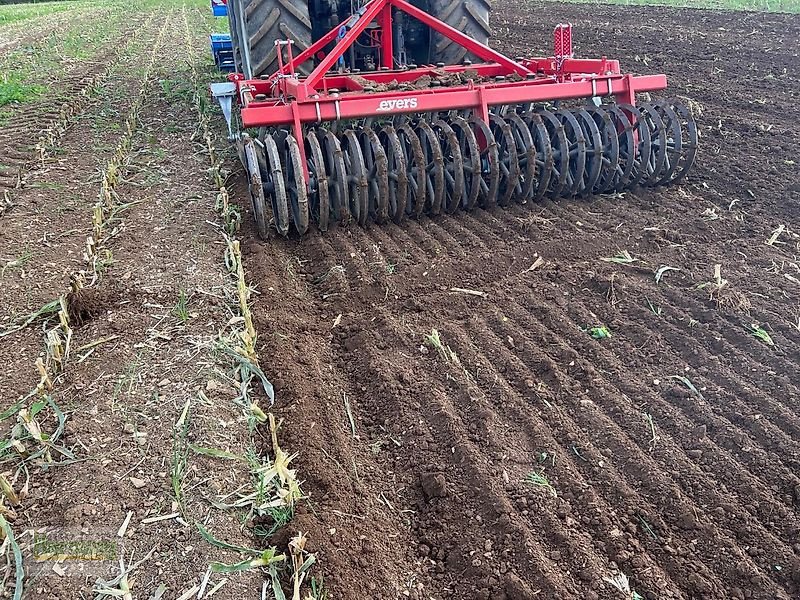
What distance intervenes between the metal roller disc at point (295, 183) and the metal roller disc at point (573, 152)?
1910 millimetres

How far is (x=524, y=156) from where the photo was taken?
16.1 ft

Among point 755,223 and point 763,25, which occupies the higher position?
point 763,25

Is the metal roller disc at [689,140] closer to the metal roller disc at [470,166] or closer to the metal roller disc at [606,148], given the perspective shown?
the metal roller disc at [606,148]

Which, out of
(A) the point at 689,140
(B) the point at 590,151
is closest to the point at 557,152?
(B) the point at 590,151

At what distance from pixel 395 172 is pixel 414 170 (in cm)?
16

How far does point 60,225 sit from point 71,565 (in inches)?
130

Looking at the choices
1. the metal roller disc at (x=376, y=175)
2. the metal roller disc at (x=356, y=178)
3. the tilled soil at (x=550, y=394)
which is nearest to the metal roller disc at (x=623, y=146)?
the tilled soil at (x=550, y=394)

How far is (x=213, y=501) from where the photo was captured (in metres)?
2.52

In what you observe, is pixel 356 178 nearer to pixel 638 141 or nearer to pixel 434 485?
pixel 638 141

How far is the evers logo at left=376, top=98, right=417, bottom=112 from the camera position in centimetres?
457

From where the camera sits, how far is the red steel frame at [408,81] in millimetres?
4492

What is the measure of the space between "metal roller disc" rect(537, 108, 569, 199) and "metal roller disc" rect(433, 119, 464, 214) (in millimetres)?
715

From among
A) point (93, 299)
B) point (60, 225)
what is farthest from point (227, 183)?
point (93, 299)

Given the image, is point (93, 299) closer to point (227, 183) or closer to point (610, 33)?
point (227, 183)
